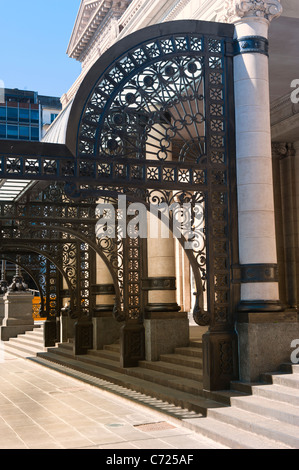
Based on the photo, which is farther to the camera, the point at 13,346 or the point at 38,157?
the point at 13,346

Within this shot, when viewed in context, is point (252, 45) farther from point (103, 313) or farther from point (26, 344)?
point (26, 344)

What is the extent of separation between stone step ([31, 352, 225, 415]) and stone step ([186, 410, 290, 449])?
A: 1.28 ft

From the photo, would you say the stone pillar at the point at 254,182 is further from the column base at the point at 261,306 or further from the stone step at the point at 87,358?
the stone step at the point at 87,358

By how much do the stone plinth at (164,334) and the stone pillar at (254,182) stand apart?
12.5ft

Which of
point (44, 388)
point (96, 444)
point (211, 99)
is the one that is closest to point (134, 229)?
point (44, 388)

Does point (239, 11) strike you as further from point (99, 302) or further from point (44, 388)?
point (99, 302)

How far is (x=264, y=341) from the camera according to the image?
27.2 feet

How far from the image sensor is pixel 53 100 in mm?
81312

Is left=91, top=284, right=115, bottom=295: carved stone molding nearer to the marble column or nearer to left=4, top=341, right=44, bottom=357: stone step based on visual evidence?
left=4, top=341, right=44, bottom=357: stone step

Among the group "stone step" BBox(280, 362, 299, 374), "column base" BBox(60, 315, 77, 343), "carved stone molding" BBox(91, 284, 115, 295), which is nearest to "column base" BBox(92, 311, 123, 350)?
"carved stone molding" BBox(91, 284, 115, 295)

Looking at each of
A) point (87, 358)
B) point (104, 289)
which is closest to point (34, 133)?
point (104, 289)

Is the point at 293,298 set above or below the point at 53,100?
below

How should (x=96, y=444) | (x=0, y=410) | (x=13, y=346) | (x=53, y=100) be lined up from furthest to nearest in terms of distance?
(x=53, y=100)
(x=13, y=346)
(x=0, y=410)
(x=96, y=444)

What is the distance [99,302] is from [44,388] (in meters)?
5.06
